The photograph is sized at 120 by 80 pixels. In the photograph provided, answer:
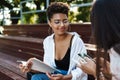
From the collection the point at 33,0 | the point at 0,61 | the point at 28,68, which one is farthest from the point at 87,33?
the point at 33,0

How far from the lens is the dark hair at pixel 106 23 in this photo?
69.0 inches

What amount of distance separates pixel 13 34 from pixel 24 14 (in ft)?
1.71

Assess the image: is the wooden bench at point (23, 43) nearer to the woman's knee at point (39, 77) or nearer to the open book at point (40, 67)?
the woman's knee at point (39, 77)

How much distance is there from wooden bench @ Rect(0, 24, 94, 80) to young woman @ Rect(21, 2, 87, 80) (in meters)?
1.01

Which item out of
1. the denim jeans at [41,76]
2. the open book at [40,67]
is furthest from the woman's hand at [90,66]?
the denim jeans at [41,76]

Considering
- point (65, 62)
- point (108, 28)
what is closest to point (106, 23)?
point (108, 28)

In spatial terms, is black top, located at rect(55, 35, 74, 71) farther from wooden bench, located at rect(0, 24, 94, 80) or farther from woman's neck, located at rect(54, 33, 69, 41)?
wooden bench, located at rect(0, 24, 94, 80)

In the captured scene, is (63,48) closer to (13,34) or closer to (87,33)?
(87,33)

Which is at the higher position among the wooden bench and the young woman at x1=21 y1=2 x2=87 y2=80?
the young woman at x1=21 y1=2 x2=87 y2=80

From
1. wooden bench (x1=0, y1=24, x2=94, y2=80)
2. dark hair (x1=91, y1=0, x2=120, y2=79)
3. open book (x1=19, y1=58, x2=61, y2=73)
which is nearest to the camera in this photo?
dark hair (x1=91, y1=0, x2=120, y2=79)

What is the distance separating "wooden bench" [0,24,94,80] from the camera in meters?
4.43

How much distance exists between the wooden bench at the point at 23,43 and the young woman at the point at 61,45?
1.01 m

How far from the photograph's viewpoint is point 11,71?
189 inches

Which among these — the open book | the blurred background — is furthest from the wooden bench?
the open book
